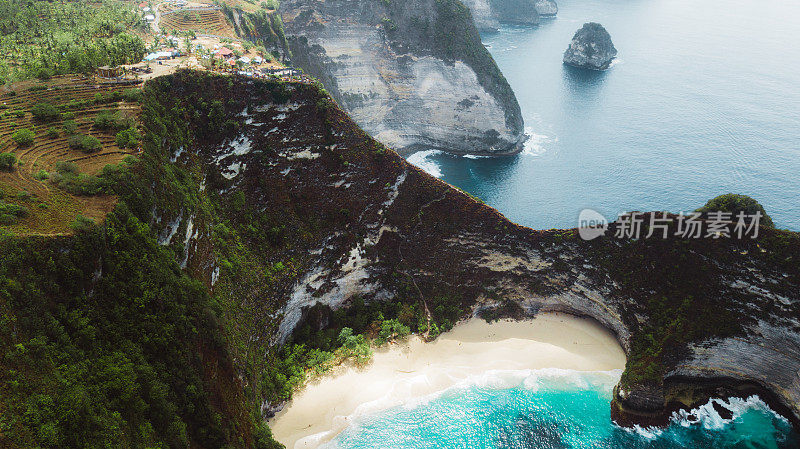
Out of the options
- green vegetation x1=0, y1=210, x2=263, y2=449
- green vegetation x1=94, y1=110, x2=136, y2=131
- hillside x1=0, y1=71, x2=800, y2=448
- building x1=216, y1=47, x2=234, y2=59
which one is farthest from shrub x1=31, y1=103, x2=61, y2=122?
building x1=216, y1=47, x2=234, y2=59

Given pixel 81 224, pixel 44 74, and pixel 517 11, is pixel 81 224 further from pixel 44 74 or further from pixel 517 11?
pixel 517 11

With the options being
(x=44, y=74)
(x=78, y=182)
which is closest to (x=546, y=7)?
(x=44, y=74)

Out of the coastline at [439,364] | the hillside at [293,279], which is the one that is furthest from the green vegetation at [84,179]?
the coastline at [439,364]

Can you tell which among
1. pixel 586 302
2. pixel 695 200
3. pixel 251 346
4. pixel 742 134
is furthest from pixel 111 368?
pixel 742 134

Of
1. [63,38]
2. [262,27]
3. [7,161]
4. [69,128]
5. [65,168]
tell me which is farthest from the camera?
[262,27]

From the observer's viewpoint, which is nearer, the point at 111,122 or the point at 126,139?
the point at 126,139

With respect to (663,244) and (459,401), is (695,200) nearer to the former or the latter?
(663,244)
